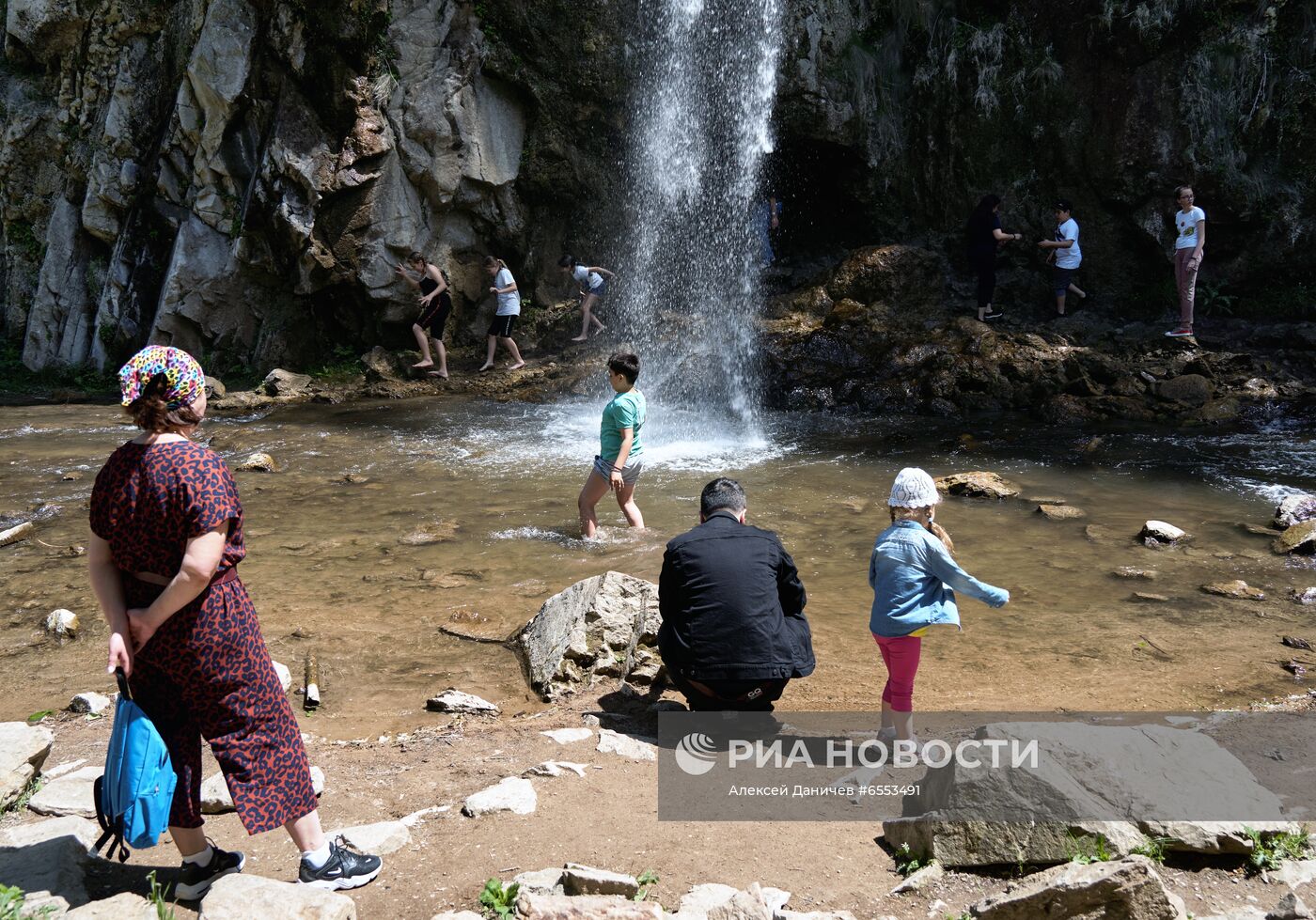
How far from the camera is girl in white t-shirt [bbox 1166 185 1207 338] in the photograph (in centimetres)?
1269

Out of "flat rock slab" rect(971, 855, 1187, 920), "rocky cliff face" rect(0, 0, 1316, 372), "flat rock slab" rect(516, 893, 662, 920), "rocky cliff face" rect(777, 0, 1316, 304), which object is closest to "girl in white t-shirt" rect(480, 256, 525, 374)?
"rocky cliff face" rect(0, 0, 1316, 372)

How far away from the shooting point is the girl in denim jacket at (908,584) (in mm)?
4035

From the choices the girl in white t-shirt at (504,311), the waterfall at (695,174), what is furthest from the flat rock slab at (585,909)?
the girl in white t-shirt at (504,311)

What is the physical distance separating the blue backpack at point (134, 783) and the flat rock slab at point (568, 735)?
1841 mm

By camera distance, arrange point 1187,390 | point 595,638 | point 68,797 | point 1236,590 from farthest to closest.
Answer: point 1187,390 → point 1236,590 → point 595,638 → point 68,797

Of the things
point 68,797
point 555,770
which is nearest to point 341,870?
point 555,770

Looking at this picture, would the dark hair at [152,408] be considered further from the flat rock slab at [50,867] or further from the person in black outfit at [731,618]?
the person in black outfit at [731,618]

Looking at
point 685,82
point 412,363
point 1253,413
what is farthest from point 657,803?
point 685,82

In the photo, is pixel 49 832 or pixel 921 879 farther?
pixel 49 832

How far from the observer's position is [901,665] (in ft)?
13.6

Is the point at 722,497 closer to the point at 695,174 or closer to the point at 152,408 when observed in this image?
the point at 152,408

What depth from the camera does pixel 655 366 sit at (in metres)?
15.1

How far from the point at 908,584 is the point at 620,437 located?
3419 millimetres

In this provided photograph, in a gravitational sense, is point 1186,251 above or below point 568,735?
above
